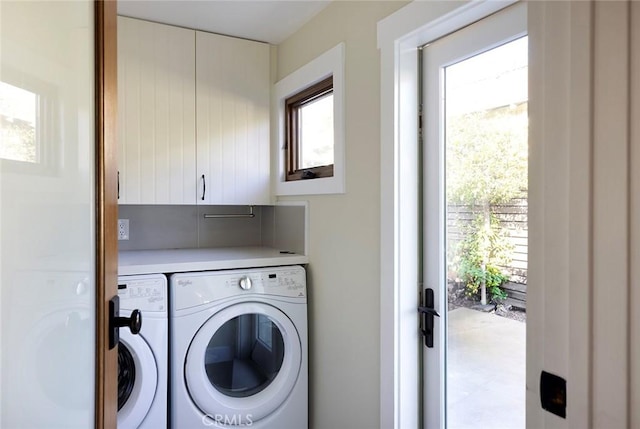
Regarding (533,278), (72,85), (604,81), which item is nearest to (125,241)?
(72,85)

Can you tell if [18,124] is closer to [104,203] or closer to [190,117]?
[104,203]

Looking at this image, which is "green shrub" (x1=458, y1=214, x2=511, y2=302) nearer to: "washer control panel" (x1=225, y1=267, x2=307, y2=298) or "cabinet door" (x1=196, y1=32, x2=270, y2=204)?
"washer control panel" (x1=225, y1=267, x2=307, y2=298)

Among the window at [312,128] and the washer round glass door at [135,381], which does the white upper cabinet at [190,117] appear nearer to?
the window at [312,128]

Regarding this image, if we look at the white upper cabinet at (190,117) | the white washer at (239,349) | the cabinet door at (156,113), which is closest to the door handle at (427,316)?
the white washer at (239,349)

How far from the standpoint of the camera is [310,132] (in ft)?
7.59

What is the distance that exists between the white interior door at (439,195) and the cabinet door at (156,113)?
1.38 metres

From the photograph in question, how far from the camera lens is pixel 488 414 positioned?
1354 millimetres

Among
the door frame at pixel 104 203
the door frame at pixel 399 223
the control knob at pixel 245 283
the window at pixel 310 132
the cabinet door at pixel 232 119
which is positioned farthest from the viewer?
the cabinet door at pixel 232 119

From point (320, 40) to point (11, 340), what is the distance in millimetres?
1850

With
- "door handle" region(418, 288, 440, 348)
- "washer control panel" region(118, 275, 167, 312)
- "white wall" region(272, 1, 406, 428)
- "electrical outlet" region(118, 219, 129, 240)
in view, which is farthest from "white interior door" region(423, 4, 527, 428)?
"electrical outlet" region(118, 219, 129, 240)

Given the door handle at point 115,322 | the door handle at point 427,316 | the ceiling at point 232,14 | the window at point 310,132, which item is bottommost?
the door handle at point 427,316

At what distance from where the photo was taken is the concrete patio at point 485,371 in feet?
4.15

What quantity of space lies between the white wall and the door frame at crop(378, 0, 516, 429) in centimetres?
6

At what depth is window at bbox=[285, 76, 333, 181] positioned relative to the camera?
211cm
